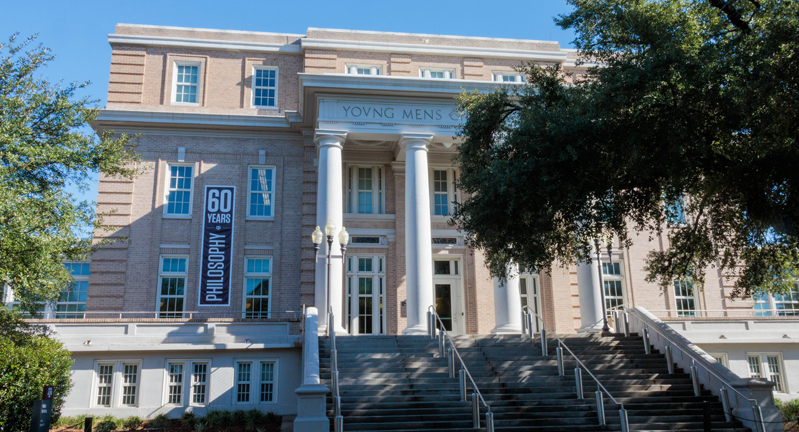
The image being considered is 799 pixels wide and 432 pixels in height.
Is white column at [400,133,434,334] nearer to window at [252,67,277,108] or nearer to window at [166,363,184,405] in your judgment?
window at [166,363,184,405]

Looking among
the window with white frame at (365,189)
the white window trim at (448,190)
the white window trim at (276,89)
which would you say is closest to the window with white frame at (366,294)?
the window with white frame at (365,189)

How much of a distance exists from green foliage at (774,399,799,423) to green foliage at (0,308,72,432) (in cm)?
1916

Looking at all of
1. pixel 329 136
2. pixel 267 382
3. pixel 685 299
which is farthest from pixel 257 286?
pixel 685 299

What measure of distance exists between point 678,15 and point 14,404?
1660 centimetres

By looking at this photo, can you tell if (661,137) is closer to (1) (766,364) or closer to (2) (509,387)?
(2) (509,387)

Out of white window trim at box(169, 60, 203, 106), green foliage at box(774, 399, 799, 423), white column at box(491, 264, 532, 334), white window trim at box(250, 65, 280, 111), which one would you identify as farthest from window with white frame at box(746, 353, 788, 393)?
white window trim at box(169, 60, 203, 106)

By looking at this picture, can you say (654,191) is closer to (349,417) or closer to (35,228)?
(349,417)

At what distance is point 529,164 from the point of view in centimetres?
1348

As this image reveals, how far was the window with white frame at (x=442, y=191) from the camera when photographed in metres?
26.3

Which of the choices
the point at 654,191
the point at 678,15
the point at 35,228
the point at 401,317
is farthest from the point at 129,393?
the point at 678,15

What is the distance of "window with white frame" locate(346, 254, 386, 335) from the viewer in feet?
81.3

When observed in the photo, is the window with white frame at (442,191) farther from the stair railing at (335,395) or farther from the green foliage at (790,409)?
the green foliage at (790,409)

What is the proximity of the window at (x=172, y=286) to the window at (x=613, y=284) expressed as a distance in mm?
16963

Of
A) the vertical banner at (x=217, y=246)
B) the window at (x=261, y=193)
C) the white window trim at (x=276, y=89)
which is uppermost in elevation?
the white window trim at (x=276, y=89)
